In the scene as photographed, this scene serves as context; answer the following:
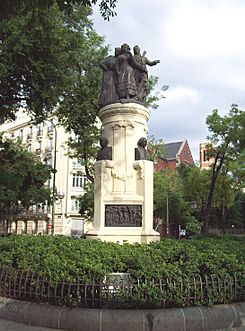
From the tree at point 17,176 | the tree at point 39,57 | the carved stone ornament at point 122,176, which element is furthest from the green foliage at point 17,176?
the carved stone ornament at point 122,176

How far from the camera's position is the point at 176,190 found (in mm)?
44844

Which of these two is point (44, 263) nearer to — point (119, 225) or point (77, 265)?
point (77, 265)

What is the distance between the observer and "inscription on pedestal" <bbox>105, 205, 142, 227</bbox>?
9.77 m

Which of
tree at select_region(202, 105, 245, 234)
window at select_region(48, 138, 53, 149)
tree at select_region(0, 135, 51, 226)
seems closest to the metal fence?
tree at select_region(0, 135, 51, 226)

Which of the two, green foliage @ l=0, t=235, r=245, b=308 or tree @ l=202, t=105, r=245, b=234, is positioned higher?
tree @ l=202, t=105, r=245, b=234

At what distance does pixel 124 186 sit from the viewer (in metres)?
10.1

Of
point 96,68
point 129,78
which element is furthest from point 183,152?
point 129,78

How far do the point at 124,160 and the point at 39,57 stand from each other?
7065 mm

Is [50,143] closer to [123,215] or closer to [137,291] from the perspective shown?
[123,215]

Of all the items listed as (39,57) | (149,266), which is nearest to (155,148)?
(39,57)

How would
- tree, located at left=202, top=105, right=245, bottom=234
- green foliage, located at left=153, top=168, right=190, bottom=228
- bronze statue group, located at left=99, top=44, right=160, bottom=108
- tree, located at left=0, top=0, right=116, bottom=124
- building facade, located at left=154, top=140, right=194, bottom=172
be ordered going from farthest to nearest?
1. building facade, located at left=154, top=140, right=194, bottom=172
2. green foliage, located at left=153, top=168, right=190, bottom=228
3. tree, located at left=202, top=105, right=245, bottom=234
4. tree, located at left=0, top=0, right=116, bottom=124
5. bronze statue group, located at left=99, top=44, right=160, bottom=108

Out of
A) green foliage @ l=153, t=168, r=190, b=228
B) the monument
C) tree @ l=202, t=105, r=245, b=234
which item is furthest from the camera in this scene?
green foliage @ l=153, t=168, r=190, b=228

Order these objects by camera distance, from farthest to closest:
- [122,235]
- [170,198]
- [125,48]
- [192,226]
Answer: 1. [192,226]
2. [170,198]
3. [125,48]
4. [122,235]

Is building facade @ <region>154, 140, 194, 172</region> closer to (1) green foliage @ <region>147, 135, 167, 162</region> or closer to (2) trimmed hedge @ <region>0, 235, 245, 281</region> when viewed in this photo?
(1) green foliage @ <region>147, 135, 167, 162</region>
